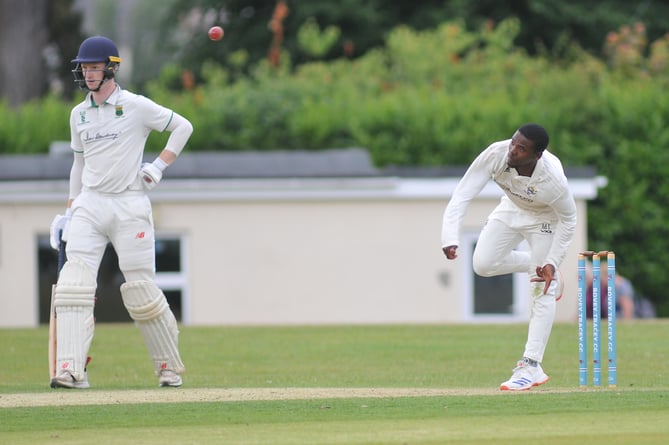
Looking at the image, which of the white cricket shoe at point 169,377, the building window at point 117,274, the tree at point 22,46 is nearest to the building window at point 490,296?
the building window at point 117,274

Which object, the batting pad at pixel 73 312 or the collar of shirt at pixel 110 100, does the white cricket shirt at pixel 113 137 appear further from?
the batting pad at pixel 73 312

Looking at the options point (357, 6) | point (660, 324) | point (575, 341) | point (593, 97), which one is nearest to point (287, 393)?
point (575, 341)

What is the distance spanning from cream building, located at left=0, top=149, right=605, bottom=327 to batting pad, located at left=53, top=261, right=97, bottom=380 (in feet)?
37.3

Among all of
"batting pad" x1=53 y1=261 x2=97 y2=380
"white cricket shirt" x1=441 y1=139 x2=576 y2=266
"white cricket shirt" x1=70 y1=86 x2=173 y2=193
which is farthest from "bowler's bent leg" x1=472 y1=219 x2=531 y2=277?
"batting pad" x1=53 y1=261 x2=97 y2=380

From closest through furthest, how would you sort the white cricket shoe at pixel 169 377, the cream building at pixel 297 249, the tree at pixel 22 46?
the white cricket shoe at pixel 169 377 → the cream building at pixel 297 249 → the tree at pixel 22 46

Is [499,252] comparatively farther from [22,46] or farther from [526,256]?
[22,46]

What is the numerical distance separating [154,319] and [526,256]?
2418 mm

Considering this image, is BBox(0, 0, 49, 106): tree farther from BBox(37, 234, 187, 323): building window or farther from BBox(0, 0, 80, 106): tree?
BBox(37, 234, 187, 323): building window

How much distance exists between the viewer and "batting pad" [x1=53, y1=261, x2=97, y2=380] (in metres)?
9.30

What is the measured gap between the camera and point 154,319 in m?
9.55

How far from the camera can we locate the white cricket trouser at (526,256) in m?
9.08

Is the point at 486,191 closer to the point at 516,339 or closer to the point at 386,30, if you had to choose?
the point at 516,339

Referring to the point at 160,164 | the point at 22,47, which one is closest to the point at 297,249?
the point at 22,47

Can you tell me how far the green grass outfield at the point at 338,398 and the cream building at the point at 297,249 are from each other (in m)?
6.49
